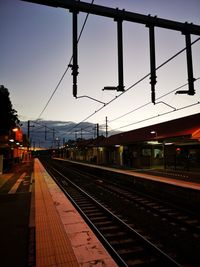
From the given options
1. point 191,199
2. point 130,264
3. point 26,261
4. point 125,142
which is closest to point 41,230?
point 26,261

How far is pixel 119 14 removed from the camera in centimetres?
633

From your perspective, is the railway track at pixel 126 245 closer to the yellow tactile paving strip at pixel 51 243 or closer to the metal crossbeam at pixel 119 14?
the yellow tactile paving strip at pixel 51 243

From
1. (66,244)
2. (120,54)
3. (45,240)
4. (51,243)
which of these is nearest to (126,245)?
(66,244)

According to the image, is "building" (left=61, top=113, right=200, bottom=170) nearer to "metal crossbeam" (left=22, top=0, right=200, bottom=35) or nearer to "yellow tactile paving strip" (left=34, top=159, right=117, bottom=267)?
"metal crossbeam" (left=22, top=0, right=200, bottom=35)

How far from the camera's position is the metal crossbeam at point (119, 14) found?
19.7 ft

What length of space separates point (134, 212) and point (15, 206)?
15.9 ft

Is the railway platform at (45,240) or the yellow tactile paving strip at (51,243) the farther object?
the railway platform at (45,240)

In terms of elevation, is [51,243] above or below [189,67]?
below

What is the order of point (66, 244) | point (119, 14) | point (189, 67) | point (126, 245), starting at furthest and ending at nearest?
1. point (189, 67)
2. point (126, 245)
3. point (119, 14)
4. point (66, 244)

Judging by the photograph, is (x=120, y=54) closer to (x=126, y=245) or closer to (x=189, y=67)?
(x=189, y=67)

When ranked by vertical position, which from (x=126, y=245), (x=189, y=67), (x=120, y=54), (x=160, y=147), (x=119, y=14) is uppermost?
(x=119, y=14)

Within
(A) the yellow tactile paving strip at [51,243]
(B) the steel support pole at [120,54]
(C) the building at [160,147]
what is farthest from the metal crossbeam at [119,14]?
(C) the building at [160,147]

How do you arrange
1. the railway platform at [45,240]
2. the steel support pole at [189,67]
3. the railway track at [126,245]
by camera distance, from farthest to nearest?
the steel support pole at [189,67]
the railway track at [126,245]
the railway platform at [45,240]

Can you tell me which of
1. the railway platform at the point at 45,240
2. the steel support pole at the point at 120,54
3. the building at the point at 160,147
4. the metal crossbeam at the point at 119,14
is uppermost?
the metal crossbeam at the point at 119,14
